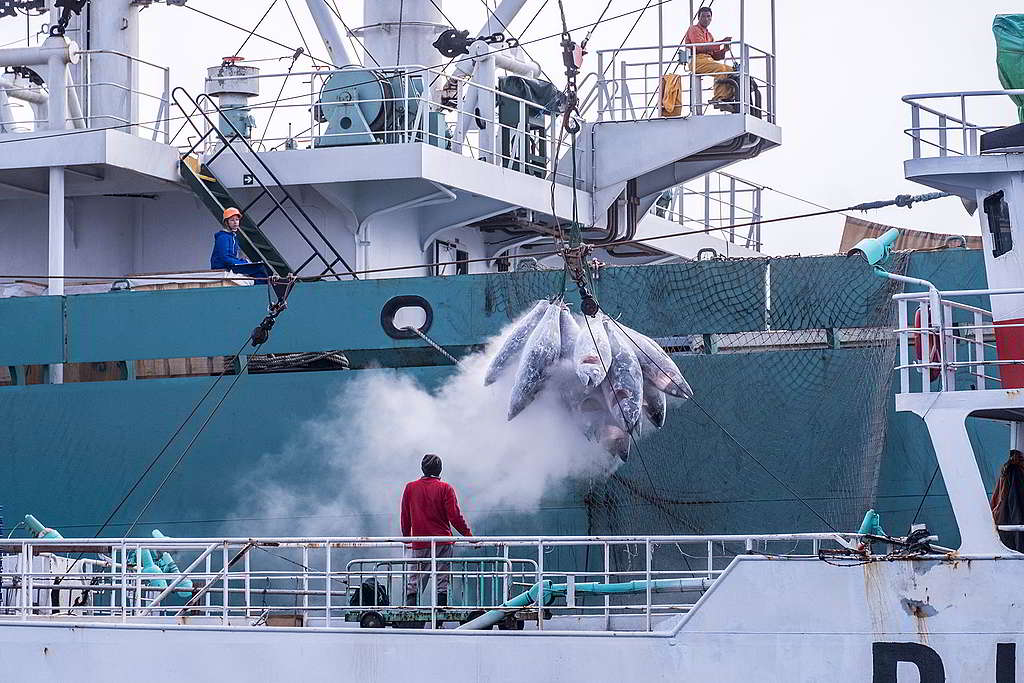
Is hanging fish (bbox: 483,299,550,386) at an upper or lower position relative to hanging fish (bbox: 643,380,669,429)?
upper

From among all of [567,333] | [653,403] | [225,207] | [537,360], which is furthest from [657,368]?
[225,207]

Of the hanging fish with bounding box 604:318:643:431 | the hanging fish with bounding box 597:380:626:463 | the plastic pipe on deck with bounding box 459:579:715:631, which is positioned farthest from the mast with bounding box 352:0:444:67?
the plastic pipe on deck with bounding box 459:579:715:631

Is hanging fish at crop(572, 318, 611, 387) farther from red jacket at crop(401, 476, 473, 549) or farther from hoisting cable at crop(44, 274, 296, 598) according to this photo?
hoisting cable at crop(44, 274, 296, 598)

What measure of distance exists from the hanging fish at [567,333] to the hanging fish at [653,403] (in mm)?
885

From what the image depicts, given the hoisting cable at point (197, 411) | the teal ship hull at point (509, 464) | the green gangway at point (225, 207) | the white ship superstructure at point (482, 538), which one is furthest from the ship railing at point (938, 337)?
the green gangway at point (225, 207)

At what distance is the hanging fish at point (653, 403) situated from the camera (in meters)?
16.6

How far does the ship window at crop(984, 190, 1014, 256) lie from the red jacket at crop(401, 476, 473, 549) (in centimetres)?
469

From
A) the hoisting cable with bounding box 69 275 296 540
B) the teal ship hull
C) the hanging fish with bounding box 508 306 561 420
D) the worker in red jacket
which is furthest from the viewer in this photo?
the hoisting cable with bounding box 69 275 296 540

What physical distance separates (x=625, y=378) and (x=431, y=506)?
3086 millimetres

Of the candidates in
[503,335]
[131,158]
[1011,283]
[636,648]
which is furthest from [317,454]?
[1011,283]

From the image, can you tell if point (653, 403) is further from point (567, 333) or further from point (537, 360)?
point (537, 360)

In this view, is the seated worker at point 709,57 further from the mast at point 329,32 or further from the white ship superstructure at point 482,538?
the mast at point 329,32

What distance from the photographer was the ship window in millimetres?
13594

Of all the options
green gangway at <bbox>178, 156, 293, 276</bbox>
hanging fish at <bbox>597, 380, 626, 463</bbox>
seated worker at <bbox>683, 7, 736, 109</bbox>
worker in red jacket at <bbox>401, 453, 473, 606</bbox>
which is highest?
seated worker at <bbox>683, 7, 736, 109</bbox>
